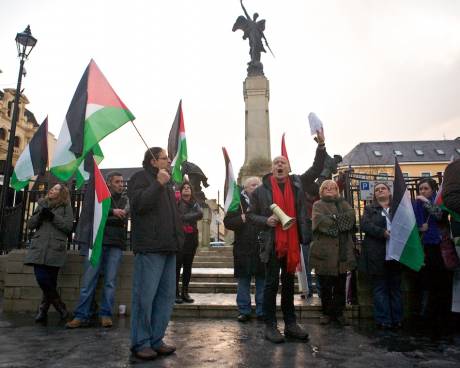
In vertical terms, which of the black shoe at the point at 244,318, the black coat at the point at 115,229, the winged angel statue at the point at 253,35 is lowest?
the black shoe at the point at 244,318

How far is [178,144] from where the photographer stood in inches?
277

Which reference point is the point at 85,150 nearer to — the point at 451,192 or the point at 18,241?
the point at 18,241

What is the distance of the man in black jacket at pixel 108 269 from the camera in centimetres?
493

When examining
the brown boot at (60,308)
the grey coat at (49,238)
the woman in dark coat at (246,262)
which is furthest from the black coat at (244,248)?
the brown boot at (60,308)

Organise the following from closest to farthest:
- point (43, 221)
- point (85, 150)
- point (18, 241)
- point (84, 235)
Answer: point (85, 150) → point (84, 235) → point (43, 221) → point (18, 241)

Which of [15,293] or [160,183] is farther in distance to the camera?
[15,293]

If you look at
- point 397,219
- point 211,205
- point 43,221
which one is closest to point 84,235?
point 43,221

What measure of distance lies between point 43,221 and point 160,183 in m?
2.69

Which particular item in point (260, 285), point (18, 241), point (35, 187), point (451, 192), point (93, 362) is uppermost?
point (35, 187)

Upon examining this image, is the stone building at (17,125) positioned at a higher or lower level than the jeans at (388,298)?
higher

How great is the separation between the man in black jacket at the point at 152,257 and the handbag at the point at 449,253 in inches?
141

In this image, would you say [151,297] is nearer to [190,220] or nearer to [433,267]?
[190,220]

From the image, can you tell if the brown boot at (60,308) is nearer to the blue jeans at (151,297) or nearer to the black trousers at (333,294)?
the blue jeans at (151,297)

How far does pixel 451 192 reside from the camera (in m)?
3.51
